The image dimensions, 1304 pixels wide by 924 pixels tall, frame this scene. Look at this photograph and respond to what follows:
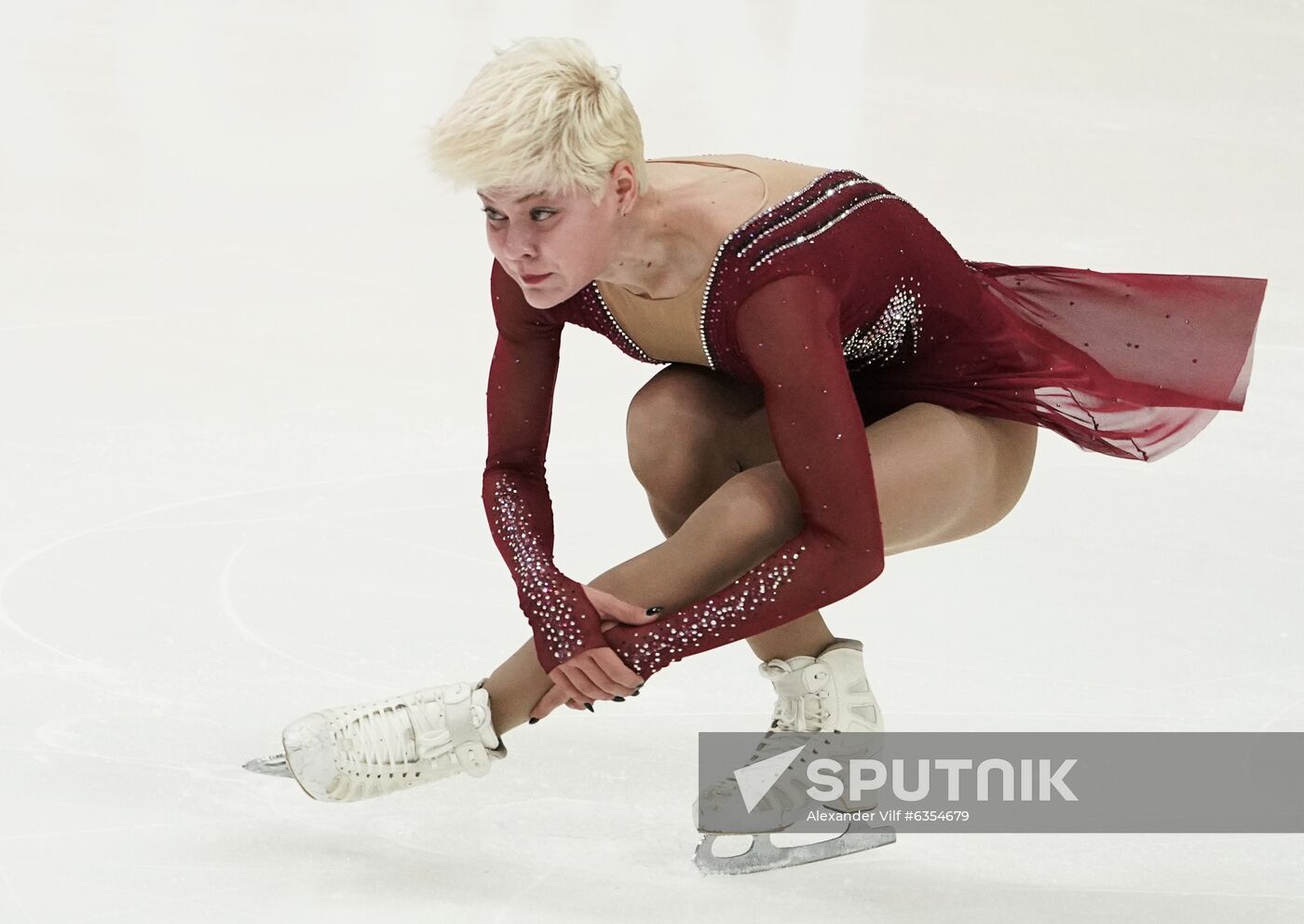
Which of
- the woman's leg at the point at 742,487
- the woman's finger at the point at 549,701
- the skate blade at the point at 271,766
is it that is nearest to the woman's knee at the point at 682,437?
the woman's leg at the point at 742,487

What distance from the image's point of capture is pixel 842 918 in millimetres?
2537

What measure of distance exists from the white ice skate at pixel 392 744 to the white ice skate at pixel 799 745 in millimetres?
368

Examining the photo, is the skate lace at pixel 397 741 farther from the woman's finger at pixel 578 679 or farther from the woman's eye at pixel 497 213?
the woman's eye at pixel 497 213

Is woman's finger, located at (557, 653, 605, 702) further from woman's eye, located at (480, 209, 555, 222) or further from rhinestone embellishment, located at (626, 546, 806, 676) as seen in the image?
woman's eye, located at (480, 209, 555, 222)

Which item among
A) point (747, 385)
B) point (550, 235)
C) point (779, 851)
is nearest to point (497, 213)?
point (550, 235)

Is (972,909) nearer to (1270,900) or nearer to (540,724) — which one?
(1270,900)

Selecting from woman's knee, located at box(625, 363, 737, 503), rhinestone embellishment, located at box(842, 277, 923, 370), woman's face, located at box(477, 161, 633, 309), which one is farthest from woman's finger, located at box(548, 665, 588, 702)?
rhinestone embellishment, located at box(842, 277, 923, 370)

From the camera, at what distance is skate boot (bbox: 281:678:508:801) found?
2.67 meters

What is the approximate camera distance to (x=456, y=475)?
13.8ft

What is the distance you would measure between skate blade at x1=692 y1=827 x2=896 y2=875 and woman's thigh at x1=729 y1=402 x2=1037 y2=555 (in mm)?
457

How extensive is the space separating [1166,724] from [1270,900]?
581 mm

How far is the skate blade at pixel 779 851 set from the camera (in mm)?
2691

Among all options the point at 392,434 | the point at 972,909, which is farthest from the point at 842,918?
the point at 392,434

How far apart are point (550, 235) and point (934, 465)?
70cm
